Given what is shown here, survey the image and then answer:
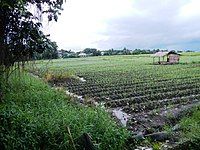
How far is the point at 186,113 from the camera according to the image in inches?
381

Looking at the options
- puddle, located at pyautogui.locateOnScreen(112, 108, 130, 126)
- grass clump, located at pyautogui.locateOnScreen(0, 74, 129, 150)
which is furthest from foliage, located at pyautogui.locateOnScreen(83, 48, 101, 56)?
grass clump, located at pyautogui.locateOnScreen(0, 74, 129, 150)

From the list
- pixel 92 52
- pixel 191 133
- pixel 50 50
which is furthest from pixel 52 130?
pixel 92 52

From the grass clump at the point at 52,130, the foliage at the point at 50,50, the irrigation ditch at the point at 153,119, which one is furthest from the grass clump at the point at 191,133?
the foliage at the point at 50,50

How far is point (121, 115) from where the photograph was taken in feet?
35.0

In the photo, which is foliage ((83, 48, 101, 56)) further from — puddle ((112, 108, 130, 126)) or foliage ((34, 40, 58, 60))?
foliage ((34, 40, 58, 60))

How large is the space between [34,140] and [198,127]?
12.2ft

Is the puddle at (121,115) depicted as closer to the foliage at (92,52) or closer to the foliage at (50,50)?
the foliage at (50,50)

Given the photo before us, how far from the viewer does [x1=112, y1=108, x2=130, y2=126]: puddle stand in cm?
965

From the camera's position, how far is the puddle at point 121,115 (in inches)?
380

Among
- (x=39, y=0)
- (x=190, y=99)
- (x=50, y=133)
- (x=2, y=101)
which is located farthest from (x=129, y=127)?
(x=190, y=99)

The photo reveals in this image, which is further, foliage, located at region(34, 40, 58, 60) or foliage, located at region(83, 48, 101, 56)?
foliage, located at region(83, 48, 101, 56)

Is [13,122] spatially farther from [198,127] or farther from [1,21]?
[198,127]

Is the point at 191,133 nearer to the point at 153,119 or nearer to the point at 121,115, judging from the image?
the point at 153,119

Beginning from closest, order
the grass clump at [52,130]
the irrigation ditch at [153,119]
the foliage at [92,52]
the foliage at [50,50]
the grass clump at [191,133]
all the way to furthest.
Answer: the grass clump at [52,130] < the grass clump at [191,133] < the irrigation ditch at [153,119] < the foliage at [50,50] < the foliage at [92,52]
